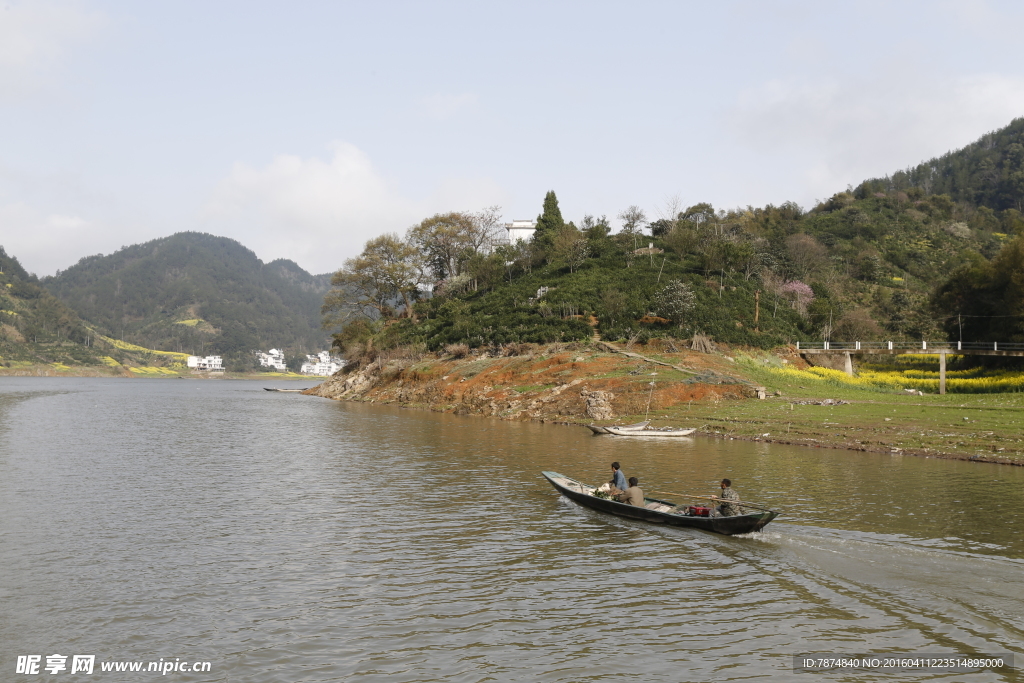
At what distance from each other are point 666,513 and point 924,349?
6030 centimetres

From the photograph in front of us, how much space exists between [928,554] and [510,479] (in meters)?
16.4

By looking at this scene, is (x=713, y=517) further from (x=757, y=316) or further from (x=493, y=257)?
(x=493, y=257)

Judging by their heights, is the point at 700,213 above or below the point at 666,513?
above

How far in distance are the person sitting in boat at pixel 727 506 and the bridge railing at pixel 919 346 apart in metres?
53.4

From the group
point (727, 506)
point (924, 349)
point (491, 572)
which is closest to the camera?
point (491, 572)

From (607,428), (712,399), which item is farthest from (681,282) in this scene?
(607,428)

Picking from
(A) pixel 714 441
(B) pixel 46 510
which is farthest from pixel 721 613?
(A) pixel 714 441

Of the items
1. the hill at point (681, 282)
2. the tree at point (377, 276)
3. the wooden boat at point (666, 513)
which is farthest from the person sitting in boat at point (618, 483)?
the tree at point (377, 276)

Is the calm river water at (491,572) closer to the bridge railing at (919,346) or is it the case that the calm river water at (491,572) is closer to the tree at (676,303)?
the bridge railing at (919,346)

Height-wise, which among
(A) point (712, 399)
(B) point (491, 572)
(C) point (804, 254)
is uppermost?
(C) point (804, 254)

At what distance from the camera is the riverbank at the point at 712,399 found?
3703 centimetres

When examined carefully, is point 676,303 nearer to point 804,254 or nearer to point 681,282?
point 681,282

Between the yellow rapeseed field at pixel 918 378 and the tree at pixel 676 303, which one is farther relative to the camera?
the tree at pixel 676 303

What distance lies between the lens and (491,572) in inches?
656
